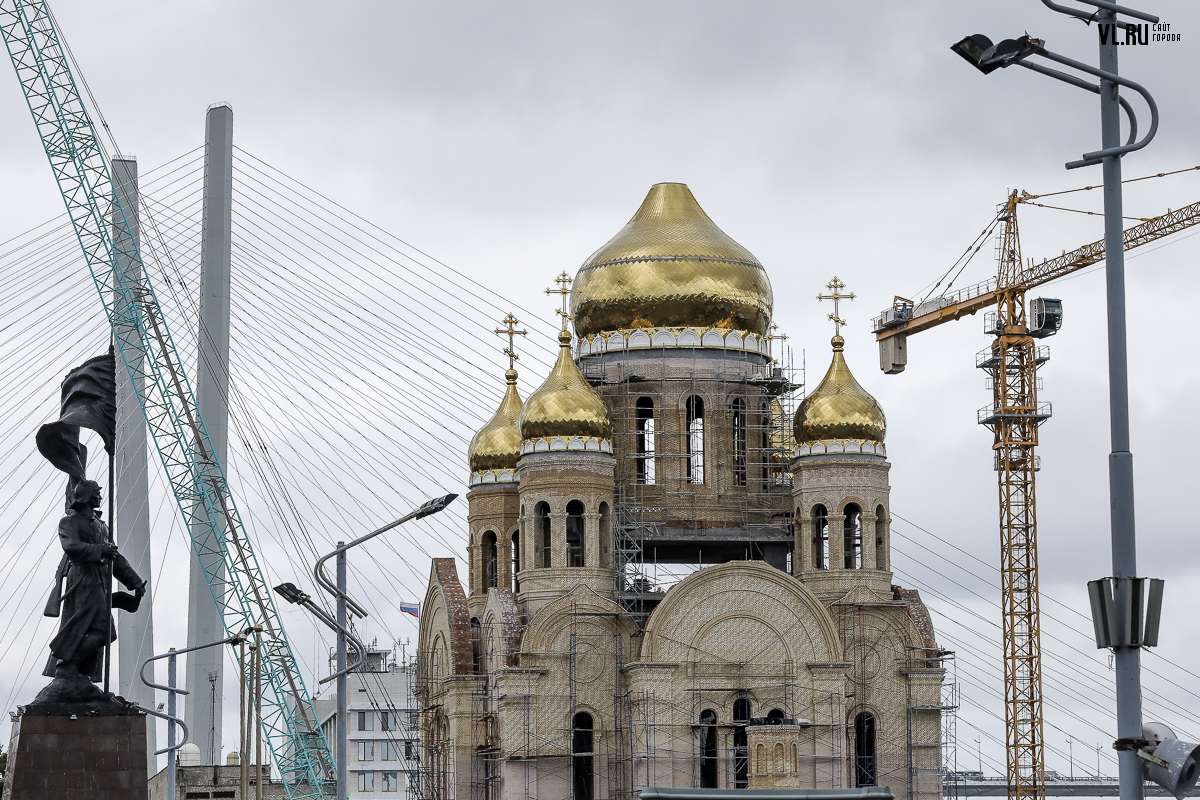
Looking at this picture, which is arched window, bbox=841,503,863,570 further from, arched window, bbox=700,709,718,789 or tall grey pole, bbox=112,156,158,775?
tall grey pole, bbox=112,156,158,775

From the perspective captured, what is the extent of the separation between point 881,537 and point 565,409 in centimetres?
937

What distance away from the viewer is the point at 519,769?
2082 inches

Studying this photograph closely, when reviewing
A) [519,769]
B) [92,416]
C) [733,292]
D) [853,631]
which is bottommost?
[519,769]

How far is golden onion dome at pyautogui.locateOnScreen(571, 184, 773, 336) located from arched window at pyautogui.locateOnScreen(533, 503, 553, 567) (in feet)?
22.2

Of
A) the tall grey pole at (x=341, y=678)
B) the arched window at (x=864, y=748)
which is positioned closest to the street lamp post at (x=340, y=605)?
the tall grey pole at (x=341, y=678)

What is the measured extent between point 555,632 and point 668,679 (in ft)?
10.4

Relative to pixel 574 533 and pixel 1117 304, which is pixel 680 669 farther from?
pixel 1117 304

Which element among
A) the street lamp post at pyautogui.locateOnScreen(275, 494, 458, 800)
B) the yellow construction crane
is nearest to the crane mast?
the yellow construction crane

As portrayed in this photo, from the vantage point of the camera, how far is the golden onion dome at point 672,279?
58312 mm

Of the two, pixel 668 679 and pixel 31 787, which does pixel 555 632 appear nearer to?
pixel 668 679

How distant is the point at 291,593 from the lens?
31891mm

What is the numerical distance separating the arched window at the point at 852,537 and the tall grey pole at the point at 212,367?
65.1 feet

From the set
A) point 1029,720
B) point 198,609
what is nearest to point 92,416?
point 198,609

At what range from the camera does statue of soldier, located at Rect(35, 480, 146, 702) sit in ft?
105
